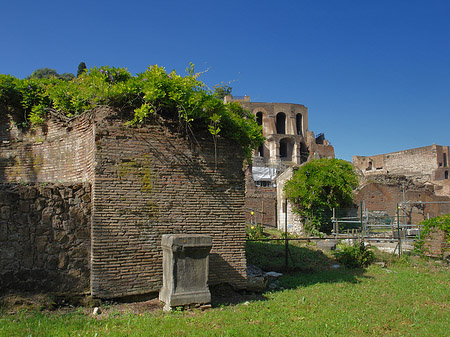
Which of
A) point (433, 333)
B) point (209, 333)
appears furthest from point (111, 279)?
point (433, 333)

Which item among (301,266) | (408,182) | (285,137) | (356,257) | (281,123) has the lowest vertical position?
(301,266)

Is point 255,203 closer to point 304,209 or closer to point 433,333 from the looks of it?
point 304,209

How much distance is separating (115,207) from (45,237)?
4.14 feet

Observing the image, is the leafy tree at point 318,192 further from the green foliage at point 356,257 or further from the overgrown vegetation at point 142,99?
the overgrown vegetation at point 142,99

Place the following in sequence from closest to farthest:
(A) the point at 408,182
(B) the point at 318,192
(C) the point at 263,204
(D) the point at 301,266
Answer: (D) the point at 301,266
(B) the point at 318,192
(C) the point at 263,204
(A) the point at 408,182

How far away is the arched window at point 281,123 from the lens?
192ft

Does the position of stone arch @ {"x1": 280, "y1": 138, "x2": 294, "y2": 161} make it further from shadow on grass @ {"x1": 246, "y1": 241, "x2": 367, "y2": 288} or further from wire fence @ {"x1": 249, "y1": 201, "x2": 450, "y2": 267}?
shadow on grass @ {"x1": 246, "y1": 241, "x2": 367, "y2": 288}

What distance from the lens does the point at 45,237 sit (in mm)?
6523

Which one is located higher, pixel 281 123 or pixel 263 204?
pixel 281 123

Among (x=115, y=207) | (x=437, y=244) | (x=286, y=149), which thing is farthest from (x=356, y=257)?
(x=286, y=149)

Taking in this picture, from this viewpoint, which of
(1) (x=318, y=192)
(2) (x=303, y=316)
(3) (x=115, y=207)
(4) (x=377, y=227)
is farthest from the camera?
(4) (x=377, y=227)

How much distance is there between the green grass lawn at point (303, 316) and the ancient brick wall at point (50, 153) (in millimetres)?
2658

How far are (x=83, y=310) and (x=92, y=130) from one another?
318cm

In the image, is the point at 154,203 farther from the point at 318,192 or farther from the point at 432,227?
the point at 318,192
